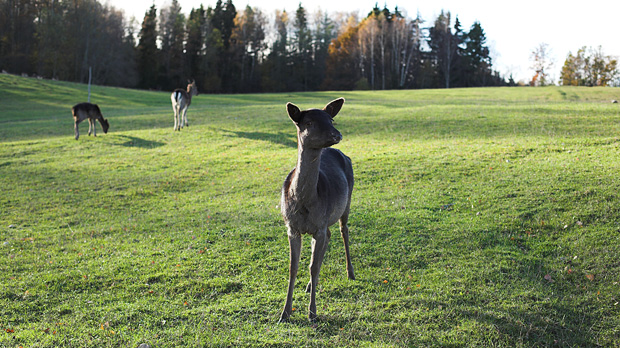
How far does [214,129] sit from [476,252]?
17386 mm

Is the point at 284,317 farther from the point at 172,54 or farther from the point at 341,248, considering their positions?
the point at 172,54

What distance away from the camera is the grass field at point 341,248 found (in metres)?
5.36

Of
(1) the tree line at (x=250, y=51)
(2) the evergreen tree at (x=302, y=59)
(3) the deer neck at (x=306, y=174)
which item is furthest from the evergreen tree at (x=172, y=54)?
(3) the deer neck at (x=306, y=174)

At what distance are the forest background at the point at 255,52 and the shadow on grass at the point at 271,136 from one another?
4730 centimetres

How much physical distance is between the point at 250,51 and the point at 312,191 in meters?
73.1

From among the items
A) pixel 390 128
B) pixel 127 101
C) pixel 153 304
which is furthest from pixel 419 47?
pixel 153 304

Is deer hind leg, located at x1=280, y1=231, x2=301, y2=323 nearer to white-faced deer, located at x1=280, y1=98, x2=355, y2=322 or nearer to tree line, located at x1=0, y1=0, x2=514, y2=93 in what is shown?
white-faced deer, located at x1=280, y1=98, x2=355, y2=322

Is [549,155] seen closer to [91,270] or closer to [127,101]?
[91,270]

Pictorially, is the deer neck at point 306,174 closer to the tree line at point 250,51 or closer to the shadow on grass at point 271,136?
the shadow on grass at point 271,136

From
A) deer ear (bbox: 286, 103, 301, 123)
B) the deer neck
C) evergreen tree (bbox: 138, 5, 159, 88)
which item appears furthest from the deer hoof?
evergreen tree (bbox: 138, 5, 159, 88)

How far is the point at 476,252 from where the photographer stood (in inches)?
293

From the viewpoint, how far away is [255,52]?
7369cm

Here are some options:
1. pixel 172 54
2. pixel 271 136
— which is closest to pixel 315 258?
pixel 271 136

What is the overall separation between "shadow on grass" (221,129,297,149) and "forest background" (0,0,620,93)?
47.3m
